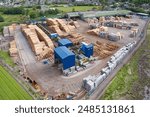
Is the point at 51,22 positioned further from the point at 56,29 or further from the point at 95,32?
the point at 95,32

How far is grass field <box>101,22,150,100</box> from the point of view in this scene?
63.0ft

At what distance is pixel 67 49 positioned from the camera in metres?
23.3

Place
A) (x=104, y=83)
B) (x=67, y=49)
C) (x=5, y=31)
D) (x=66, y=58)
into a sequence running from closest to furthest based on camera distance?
(x=104, y=83)
(x=66, y=58)
(x=67, y=49)
(x=5, y=31)

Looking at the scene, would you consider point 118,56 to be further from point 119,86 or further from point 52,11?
point 52,11

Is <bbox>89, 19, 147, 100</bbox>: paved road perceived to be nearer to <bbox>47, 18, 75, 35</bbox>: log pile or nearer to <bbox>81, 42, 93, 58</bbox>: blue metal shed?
<bbox>81, 42, 93, 58</bbox>: blue metal shed

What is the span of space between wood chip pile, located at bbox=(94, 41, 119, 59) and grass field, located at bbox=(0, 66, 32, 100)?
33.8ft

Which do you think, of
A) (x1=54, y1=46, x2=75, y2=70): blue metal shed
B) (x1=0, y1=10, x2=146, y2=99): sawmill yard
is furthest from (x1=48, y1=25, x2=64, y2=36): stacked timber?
(x1=54, y1=46, x2=75, y2=70): blue metal shed

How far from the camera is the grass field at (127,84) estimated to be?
19203mm

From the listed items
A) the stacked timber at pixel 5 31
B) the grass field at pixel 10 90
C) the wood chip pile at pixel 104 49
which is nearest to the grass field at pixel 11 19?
the stacked timber at pixel 5 31

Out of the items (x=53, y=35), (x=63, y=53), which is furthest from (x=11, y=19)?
(x=63, y=53)

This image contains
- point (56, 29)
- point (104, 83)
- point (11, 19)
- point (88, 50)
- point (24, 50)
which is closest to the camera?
point (104, 83)

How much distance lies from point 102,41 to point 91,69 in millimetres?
8403

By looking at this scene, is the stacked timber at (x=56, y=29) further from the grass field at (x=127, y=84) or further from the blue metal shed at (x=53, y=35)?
the grass field at (x=127, y=84)

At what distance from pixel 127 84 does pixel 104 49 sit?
7235 millimetres
